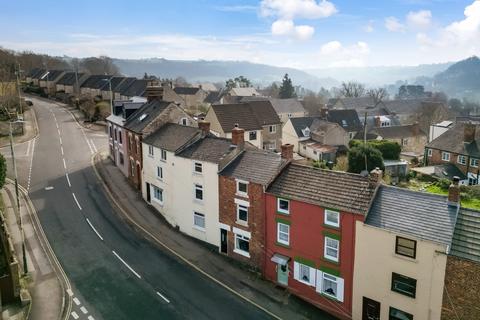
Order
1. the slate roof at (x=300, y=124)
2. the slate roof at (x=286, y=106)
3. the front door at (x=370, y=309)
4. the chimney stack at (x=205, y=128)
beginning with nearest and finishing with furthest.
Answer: the front door at (x=370, y=309) < the chimney stack at (x=205, y=128) < the slate roof at (x=300, y=124) < the slate roof at (x=286, y=106)

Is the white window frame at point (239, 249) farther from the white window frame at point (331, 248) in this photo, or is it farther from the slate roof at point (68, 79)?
the slate roof at point (68, 79)

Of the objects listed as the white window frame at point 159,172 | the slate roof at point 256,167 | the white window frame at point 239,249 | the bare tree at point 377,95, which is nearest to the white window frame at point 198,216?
the white window frame at point 239,249

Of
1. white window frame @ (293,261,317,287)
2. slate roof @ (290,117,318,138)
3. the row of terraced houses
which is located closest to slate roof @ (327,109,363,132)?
slate roof @ (290,117,318,138)

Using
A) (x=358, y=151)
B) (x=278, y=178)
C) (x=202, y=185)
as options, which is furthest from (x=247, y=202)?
(x=358, y=151)

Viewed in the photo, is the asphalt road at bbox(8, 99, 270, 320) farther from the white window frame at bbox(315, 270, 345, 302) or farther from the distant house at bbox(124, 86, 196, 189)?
the distant house at bbox(124, 86, 196, 189)

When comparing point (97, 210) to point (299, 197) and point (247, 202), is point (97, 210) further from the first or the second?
point (299, 197)

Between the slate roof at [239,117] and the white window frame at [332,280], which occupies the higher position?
the slate roof at [239,117]
